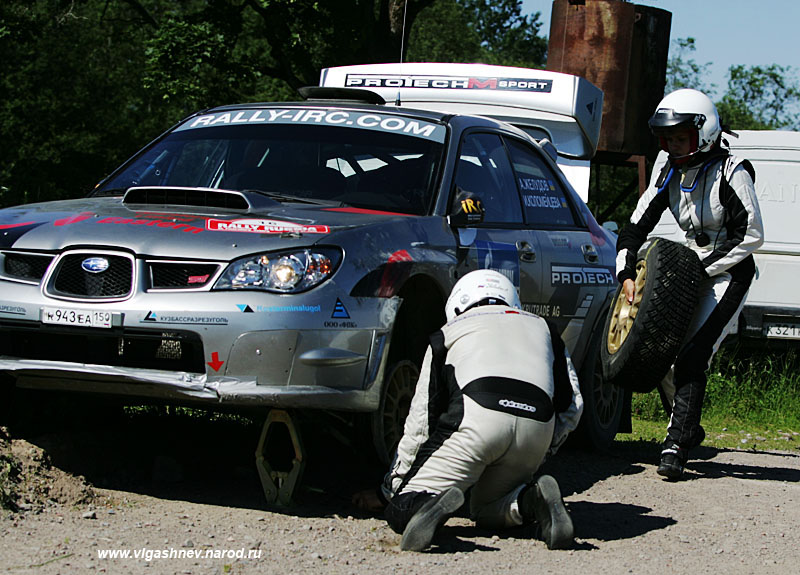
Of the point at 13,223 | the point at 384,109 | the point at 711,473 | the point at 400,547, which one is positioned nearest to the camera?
the point at 400,547

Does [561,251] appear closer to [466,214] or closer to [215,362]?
[466,214]

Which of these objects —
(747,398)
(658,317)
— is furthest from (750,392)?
(658,317)

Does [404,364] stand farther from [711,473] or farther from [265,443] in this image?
[711,473]

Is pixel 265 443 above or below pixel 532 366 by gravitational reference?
below

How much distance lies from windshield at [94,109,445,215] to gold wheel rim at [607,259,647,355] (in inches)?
55.2

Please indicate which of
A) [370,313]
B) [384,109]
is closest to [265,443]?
[370,313]

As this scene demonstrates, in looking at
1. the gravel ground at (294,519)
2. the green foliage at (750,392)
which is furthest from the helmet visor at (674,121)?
the green foliage at (750,392)

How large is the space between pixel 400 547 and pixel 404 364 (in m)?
1.13

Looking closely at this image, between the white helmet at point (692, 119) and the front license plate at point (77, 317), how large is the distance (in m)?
3.45

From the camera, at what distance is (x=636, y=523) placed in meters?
5.48

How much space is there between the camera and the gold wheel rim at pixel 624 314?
676 cm

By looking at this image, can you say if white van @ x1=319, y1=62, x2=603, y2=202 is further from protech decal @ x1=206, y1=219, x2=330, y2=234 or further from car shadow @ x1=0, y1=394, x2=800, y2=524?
protech decal @ x1=206, y1=219, x2=330, y2=234

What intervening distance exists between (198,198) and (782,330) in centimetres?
648

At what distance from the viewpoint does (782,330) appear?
10.4m
